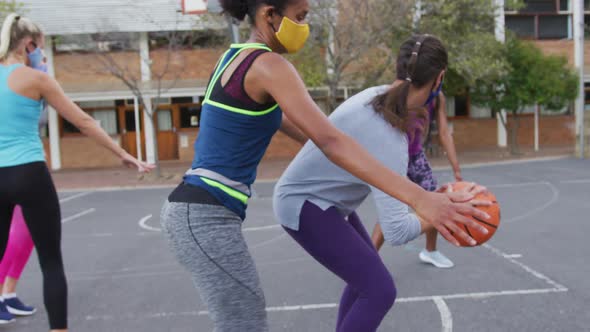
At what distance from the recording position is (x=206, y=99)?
2002 millimetres

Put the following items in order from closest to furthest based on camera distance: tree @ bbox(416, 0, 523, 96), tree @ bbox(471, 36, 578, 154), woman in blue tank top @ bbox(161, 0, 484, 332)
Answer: woman in blue tank top @ bbox(161, 0, 484, 332) → tree @ bbox(416, 0, 523, 96) → tree @ bbox(471, 36, 578, 154)

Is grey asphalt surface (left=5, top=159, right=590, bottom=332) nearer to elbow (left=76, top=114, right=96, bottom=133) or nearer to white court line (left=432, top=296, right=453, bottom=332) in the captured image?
white court line (left=432, top=296, right=453, bottom=332)

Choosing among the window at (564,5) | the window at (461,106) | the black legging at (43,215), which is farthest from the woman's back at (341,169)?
the window at (564,5)

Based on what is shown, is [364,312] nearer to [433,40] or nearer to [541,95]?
[433,40]

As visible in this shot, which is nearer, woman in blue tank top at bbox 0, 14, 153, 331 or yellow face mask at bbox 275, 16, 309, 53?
yellow face mask at bbox 275, 16, 309, 53

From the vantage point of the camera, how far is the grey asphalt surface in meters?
3.91

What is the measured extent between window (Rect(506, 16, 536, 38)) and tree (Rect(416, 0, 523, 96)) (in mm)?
6226

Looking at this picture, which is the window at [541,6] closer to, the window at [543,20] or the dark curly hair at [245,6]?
the window at [543,20]

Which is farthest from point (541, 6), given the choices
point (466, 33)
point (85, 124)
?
point (85, 124)

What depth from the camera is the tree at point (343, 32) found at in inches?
623

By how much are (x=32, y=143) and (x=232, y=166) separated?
1.80 m

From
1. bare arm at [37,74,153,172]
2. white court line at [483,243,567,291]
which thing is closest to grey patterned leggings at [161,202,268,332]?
bare arm at [37,74,153,172]

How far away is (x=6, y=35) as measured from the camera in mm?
3146

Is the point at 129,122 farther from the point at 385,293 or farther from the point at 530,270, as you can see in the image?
the point at 385,293
